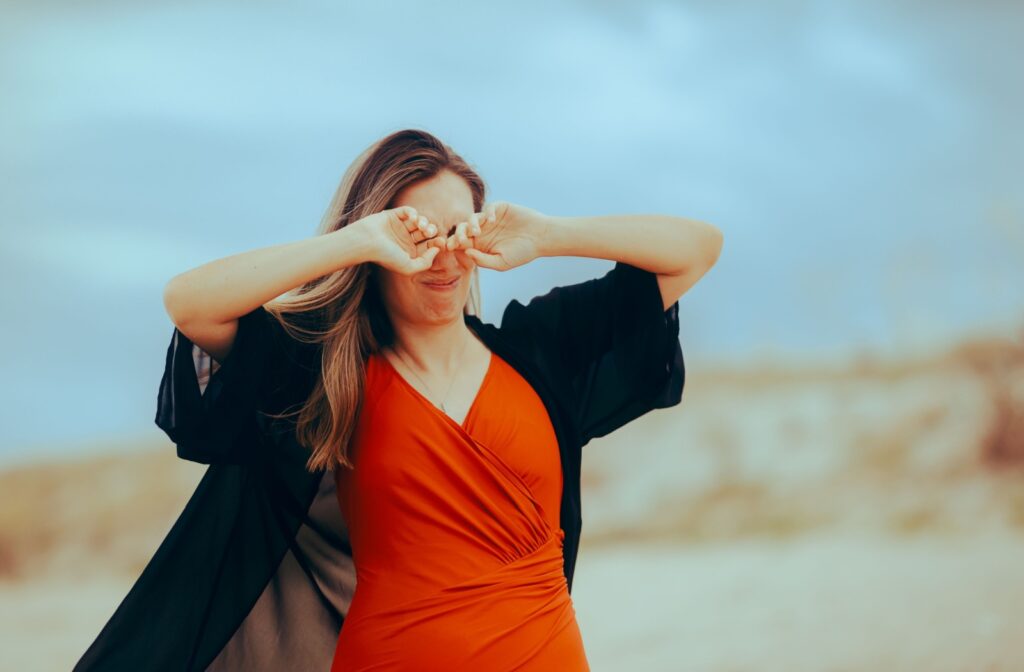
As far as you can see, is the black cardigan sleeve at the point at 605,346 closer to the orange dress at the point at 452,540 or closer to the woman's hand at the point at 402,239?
the orange dress at the point at 452,540

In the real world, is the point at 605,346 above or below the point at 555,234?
below

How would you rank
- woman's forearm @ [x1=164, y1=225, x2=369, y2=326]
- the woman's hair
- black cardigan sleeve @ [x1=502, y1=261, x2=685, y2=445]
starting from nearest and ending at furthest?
woman's forearm @ [x1=164, y1=225, x2=369, y2=326] < the woman's hair < black cardigan sleeve @ [x1=502, y1=261, x2=685, y2=445]

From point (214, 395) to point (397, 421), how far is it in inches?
11.6

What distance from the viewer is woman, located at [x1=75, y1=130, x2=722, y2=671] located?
1667 millimetres

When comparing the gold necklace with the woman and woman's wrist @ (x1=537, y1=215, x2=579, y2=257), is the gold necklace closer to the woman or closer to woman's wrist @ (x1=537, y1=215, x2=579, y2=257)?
the woman

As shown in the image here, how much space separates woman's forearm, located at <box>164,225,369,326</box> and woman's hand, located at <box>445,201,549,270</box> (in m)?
0.18

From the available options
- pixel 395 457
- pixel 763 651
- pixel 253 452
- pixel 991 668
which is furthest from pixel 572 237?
pixel 763 651

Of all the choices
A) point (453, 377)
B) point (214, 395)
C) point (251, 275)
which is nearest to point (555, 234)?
point (453, 377)

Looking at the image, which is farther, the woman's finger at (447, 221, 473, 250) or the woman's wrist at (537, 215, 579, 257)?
the woman's wrist at (537, 215, 579, 257)

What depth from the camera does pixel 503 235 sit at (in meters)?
1.80

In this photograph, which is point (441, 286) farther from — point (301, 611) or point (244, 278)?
point (301, 611)

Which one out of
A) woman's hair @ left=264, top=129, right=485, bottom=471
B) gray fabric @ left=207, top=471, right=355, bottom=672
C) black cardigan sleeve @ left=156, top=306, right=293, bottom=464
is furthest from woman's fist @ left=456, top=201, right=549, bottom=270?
gray fabric @ left=207, top=471, right=355, bottom=672

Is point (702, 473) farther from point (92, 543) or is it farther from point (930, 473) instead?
point (92, 543)

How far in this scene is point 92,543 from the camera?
8.00m
